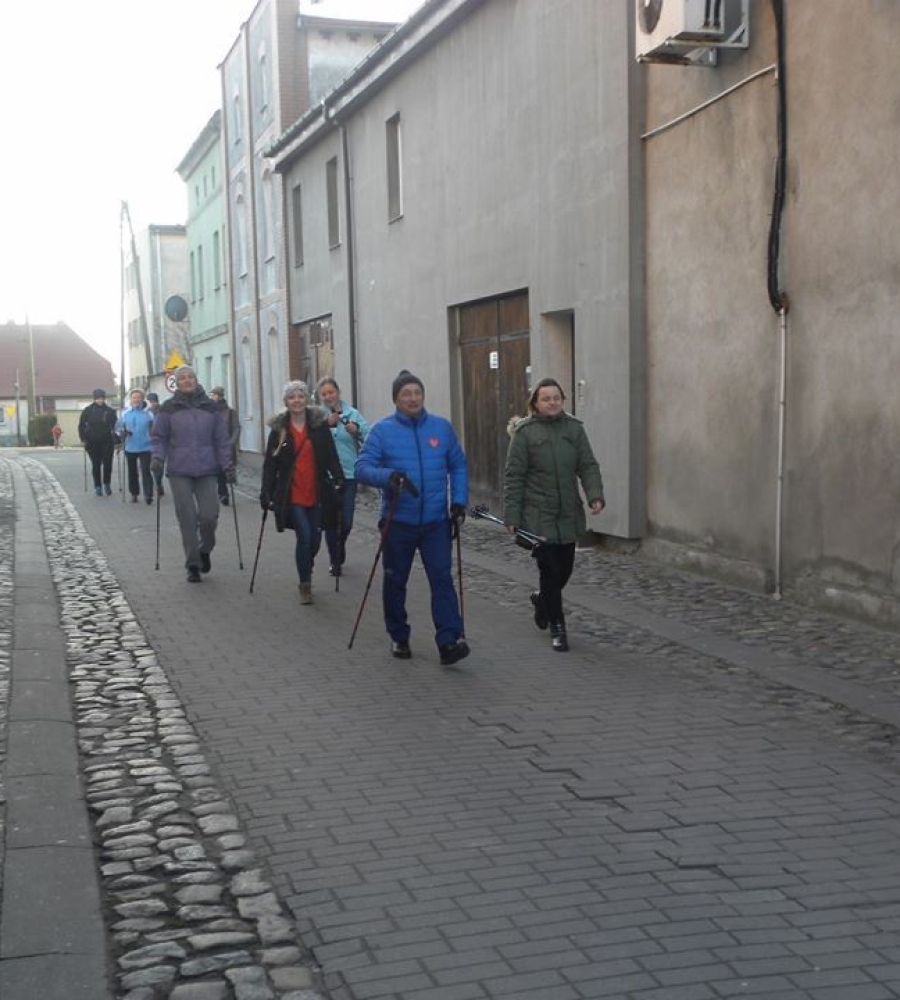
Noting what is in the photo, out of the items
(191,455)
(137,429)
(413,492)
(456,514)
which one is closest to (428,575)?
(456,514)

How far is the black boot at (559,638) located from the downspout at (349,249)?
14.4 m

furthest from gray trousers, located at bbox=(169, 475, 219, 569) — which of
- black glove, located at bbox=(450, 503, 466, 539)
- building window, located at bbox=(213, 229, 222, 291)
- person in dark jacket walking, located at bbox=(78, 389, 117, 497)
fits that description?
building window, located at bbox=(213, 229, 222, 291)

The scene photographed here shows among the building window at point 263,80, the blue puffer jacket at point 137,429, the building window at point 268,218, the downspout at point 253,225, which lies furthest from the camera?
the downspout at point 253,225

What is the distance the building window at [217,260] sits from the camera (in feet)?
121

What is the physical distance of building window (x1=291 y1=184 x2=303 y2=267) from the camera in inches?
1043

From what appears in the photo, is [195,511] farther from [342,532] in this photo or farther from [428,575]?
[428,575]

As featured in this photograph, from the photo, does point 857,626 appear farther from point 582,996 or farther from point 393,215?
point 393,215

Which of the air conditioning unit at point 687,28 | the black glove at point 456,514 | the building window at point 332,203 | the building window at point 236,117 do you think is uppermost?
the building window at point 236,117

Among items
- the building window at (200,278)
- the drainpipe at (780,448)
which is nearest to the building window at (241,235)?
the building window at (200,278)

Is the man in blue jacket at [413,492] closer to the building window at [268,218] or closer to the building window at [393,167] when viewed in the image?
the building window at [393,167]

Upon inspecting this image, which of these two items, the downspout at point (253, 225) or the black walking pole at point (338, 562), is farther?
the downspout at point (253, 225)

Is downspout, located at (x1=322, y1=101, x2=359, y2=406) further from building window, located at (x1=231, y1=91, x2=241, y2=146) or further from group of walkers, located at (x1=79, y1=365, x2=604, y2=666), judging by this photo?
group of walkers, located at (x1=79, y1=365, x2=604, y2=666)

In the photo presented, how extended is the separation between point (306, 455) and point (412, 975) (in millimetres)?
7197

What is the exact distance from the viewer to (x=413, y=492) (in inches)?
311
